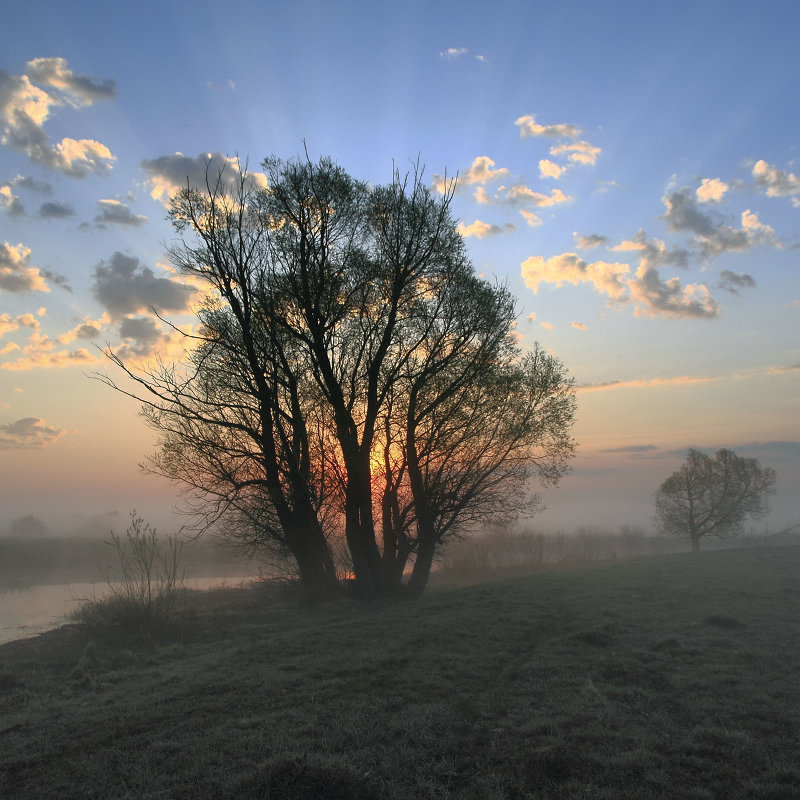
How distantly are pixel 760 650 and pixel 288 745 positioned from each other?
9490mm

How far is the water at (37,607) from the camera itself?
17203mm

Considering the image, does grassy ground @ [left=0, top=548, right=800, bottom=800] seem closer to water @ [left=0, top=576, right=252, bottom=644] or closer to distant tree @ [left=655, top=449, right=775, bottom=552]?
water @ [left=0, top=576, right=252, bottom=644]

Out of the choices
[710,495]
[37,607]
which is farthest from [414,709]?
[710,495]

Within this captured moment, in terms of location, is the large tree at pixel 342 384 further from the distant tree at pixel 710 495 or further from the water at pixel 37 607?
the distant tree at pixel 710 495

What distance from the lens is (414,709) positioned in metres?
6.75

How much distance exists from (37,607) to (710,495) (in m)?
48.8

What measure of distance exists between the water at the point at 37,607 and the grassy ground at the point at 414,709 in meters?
5.31

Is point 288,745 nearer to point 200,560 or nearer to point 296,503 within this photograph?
point 296,503

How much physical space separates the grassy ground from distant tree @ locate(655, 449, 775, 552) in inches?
1441

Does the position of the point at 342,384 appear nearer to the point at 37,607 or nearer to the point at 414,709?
the point at 414,709

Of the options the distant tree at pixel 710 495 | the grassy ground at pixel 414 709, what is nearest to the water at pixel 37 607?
the grassy ground at pixel 414 709

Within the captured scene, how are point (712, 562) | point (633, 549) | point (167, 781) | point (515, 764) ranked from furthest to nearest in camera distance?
point (633, 549) < point (712, 562) < point (515, 764) < point (167, 781)

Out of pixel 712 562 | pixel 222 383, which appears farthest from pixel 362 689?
pixel 712 562

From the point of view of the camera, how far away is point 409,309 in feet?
56.1
